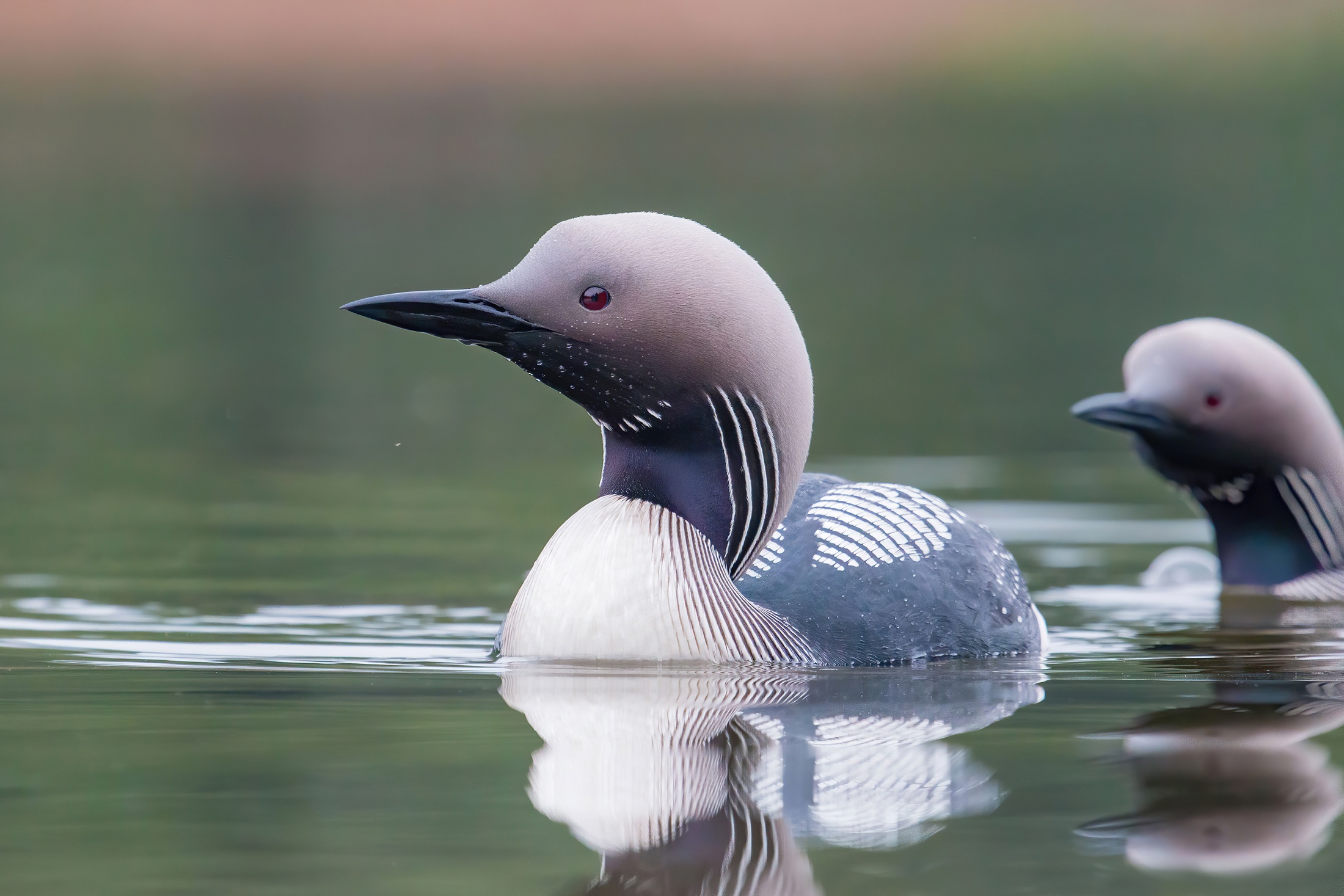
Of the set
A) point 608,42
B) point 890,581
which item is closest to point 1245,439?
point 890,581

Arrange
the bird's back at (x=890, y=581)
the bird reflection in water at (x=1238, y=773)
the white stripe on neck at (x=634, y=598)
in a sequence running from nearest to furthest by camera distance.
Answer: the bird reflection in water at (x=1238, y=773) < the white stripe on neck at (x=634, y=598) < the bird's back at (x=890, y=581)

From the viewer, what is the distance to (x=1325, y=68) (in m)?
33.2

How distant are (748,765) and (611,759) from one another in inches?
9.5

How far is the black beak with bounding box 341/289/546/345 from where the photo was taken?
439 cm

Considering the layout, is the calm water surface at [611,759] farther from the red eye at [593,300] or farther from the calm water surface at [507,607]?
the red eye at [593,300]

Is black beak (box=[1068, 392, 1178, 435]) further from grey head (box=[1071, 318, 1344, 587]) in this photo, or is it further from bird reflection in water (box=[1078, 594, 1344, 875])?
bird reflection in water (box=[1078, 594, 1344, 875])

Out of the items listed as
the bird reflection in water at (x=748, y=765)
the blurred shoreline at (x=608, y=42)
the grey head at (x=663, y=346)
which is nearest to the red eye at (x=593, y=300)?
the grey head at (x=663, y=346)

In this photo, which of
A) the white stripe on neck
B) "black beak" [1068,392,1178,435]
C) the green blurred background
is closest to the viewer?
the white stripe on neck

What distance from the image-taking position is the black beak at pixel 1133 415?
6.96m

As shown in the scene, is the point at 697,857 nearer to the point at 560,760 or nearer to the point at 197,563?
the point at 560,760

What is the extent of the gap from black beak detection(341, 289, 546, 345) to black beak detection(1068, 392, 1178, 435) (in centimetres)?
292

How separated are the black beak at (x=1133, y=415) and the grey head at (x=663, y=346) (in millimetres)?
2434

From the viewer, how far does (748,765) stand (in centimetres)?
381

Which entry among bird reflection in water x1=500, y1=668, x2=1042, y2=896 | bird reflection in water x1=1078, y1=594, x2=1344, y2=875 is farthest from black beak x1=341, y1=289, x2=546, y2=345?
bird reflection in water x1=1078, y1=594, x2=1344, y2=875
